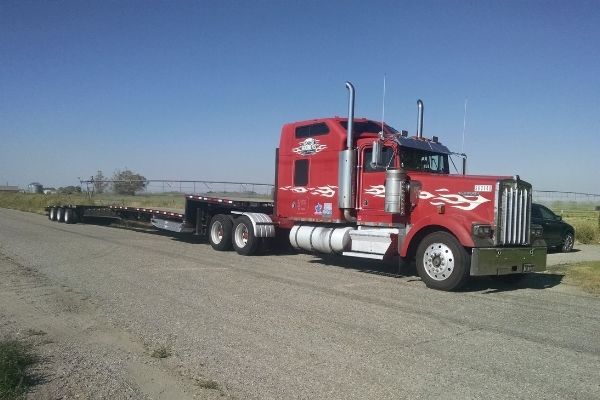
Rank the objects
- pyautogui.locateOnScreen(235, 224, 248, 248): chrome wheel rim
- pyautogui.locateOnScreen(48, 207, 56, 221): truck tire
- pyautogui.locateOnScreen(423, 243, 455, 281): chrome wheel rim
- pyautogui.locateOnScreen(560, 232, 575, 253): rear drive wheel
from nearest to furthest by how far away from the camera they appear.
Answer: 1. pyautogui.locateOnScreen(423, 243, 455, 281): chrome wheel rim
2. pyautogui.locateOnScreen(235, 224, 248, 248): chrome wheel rim
3. pyautogui.locateOnScreen(560, 232, 575, 253): rear drive wheel
4. pyautogui.locateOnScreen(48, 207, 56, 221): truck tire

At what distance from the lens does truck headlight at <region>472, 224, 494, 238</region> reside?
9.51 metres

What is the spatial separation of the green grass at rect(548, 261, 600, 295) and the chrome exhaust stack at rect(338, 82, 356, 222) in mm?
4827

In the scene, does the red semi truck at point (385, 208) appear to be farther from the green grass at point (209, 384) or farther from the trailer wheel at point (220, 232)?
the green grass at point (209, 384)

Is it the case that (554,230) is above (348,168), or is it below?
below

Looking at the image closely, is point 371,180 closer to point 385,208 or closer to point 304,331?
point 385,208

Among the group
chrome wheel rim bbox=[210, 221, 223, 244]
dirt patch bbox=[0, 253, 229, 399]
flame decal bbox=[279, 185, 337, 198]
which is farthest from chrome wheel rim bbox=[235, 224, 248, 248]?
dirt patch bbox=[0, 253, 229, 399]

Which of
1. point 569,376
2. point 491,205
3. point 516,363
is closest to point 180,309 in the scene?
point 516,363

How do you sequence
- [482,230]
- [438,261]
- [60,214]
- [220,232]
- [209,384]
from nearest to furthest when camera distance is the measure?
[209,384] < [482,230] < [438,261] < [220,232] < [60,214]

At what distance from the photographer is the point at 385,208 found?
11.1m

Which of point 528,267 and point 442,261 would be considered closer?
point 442,261

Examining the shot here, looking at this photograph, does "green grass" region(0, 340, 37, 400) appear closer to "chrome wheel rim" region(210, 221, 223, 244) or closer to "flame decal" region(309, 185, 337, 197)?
"flame decal" region(309, 185, 337, 197)

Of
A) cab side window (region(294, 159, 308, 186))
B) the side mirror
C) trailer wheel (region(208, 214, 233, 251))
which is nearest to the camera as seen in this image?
the side mirror

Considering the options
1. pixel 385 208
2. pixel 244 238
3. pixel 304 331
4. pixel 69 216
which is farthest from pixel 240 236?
pixel 69 216

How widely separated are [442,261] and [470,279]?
2106 millimetres
